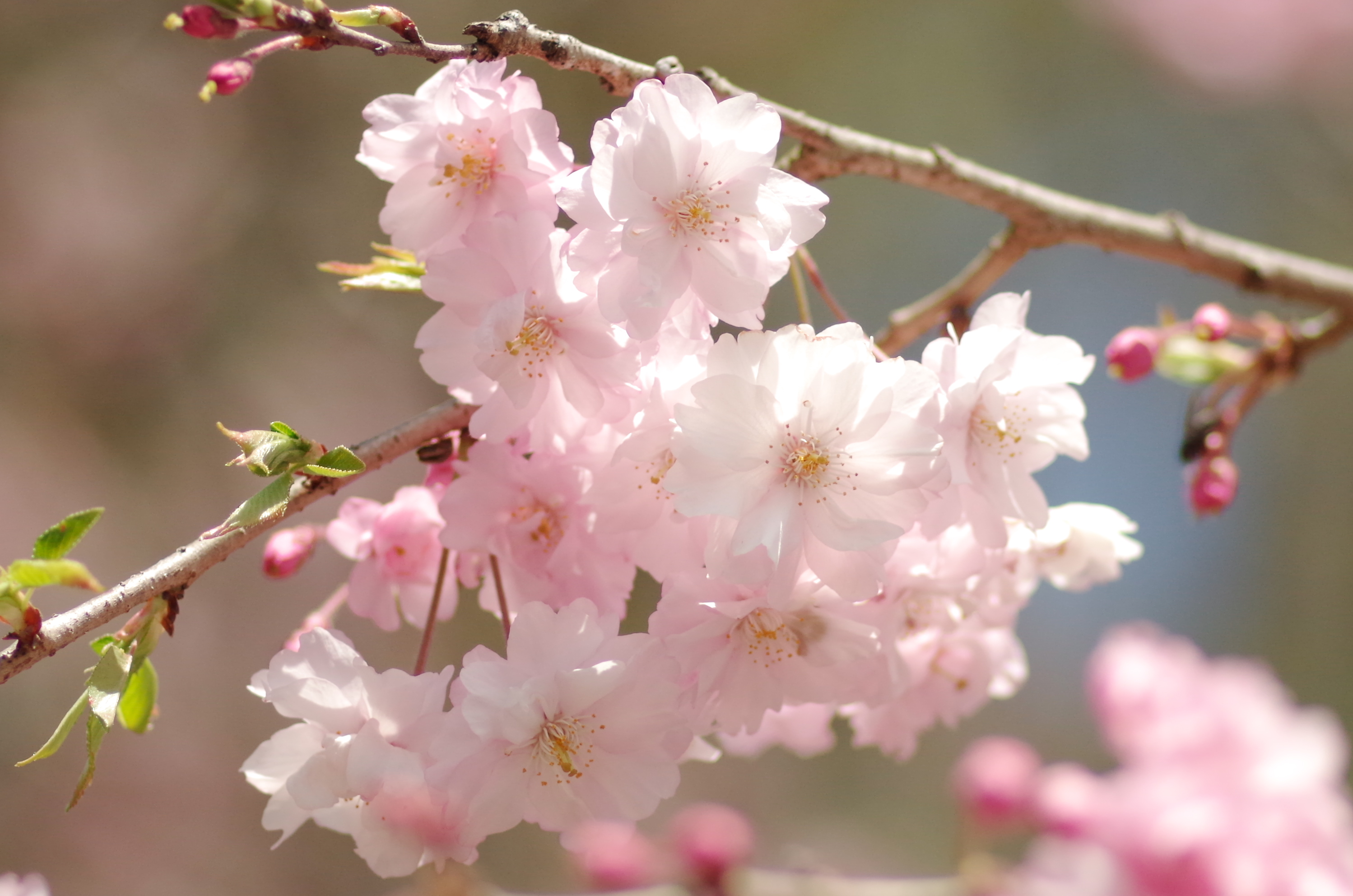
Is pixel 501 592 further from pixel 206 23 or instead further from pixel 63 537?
pixel 206 23

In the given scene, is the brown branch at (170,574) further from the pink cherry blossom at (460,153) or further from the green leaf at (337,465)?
the pink cherry blossom at (460,153)

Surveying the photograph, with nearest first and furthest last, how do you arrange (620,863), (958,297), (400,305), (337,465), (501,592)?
(337,465), (501,592), (620,863), (958,297), (400,305)

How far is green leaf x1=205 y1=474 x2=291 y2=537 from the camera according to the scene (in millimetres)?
601

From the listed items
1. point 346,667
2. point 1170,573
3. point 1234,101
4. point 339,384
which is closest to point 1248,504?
point 1170,573

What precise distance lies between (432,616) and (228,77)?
1.33 feet

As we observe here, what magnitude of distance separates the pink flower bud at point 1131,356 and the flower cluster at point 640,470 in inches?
13.6

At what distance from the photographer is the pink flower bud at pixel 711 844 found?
92cm

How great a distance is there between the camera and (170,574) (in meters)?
0.62

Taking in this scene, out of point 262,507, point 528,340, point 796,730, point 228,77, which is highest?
point 228,77

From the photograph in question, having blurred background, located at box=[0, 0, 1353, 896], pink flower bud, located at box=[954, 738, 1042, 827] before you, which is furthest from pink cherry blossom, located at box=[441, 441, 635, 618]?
blurred background, located at box=[0, 0, 1353, 896]

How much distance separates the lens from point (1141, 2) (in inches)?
135

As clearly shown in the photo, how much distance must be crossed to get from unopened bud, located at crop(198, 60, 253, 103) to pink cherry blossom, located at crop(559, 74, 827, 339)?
0.20 meters

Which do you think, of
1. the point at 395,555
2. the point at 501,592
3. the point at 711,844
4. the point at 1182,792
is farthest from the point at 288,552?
the point at 1182,792

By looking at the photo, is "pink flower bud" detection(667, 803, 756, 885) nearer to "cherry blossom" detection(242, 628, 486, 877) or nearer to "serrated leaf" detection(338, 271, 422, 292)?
"cherry blossom" detection(242, 628, 486, 877)
